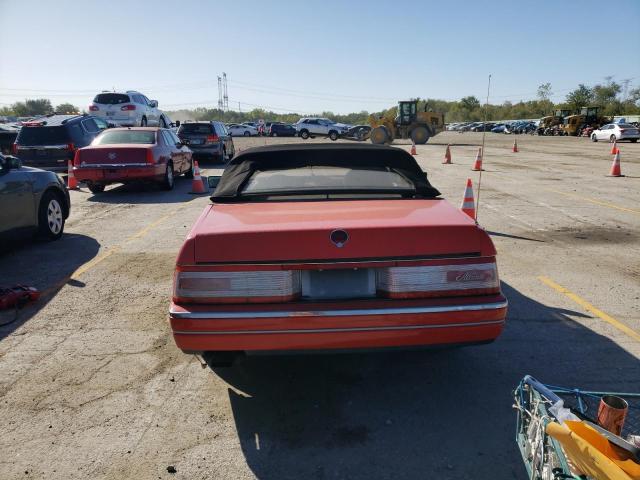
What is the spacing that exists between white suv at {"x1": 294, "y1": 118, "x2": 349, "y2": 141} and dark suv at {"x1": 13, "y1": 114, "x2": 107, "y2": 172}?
1241 inches

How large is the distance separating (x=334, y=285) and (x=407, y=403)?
0.94 meters

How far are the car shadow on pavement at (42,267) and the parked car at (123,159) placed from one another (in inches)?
134

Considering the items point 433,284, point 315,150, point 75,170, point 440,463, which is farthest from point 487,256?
point 75,170

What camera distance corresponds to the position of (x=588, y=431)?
5.15 ft

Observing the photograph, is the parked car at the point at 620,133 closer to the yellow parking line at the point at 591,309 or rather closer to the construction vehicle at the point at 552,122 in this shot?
the construction vehicle at the point at 552,122

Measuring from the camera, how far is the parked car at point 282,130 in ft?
168

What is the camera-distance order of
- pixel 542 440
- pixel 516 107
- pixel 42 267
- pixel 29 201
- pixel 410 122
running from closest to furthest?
pixel 542 440
pixel 42 267
pixel 29 201
pixel 410 122
pixel 516 107

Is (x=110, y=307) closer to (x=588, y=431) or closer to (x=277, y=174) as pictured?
(x=277, y=174)

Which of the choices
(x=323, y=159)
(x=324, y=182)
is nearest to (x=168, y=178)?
(x=323, y=159)

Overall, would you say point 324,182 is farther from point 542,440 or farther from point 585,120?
point 585,120

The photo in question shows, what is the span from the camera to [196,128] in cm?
1912

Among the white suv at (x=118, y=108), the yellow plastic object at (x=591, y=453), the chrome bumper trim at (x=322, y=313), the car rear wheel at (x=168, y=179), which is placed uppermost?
the white suv at (x=118, y=108)

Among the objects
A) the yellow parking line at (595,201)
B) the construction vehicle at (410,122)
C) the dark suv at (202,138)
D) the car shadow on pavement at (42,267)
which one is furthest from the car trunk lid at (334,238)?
the construction vehicle at (410,122)

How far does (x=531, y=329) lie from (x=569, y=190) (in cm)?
951
